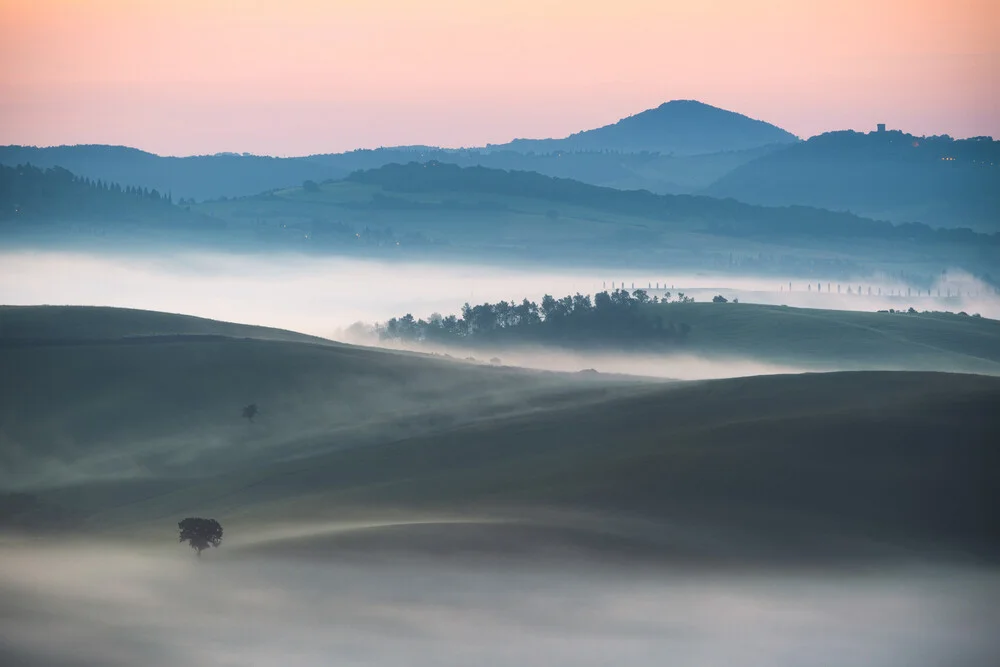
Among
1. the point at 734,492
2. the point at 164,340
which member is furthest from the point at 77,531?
the point at 164,340

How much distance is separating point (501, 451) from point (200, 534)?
30.7 m

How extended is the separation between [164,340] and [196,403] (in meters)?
19.3

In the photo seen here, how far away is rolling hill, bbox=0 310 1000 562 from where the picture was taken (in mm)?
57906

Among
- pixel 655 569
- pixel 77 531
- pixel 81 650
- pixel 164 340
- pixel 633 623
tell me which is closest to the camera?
pixel 81 650

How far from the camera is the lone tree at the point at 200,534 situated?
56.7 m

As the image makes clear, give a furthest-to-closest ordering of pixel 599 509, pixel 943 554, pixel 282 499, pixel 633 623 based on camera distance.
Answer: pixel 282 499 < pixel 599 509 < pixel 943 554 < pixel 633 623

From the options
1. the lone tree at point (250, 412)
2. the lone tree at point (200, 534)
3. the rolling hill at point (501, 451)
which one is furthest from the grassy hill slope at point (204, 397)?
the lone tree at point (200, 534)

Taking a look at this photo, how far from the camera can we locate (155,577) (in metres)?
50.6

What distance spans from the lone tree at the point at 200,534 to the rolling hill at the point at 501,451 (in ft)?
9.27

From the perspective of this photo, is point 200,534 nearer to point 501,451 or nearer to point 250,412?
point 501,451

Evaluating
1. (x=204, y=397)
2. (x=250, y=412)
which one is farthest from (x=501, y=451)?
(x=204, y=397)

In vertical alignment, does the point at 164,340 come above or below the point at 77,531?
above

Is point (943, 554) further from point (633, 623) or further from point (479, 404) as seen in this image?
point (479, 404)

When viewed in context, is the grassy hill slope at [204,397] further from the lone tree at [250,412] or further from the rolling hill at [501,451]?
the lone tree at [250,412]
